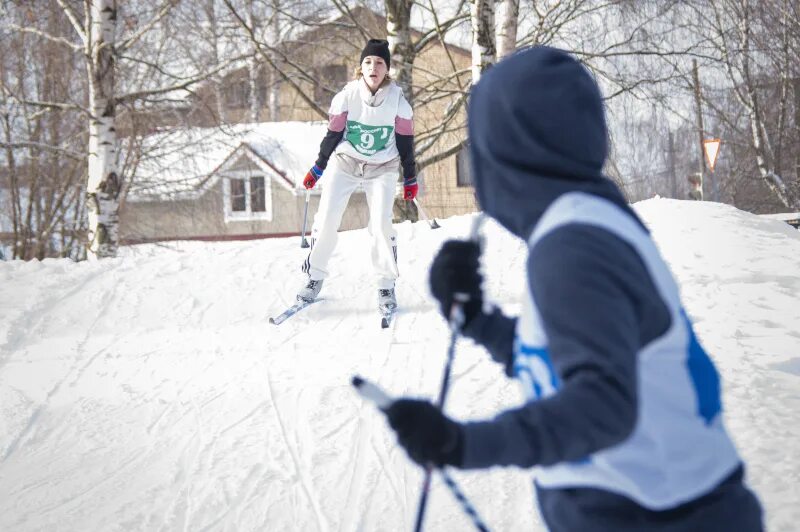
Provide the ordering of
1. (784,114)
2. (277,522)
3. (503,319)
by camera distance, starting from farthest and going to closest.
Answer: (784,114) → (277,522) → (503,319)

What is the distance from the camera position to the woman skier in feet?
21.6

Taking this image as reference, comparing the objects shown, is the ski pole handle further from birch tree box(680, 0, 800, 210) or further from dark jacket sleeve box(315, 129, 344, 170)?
birch tree box(680, 0, 800, 210)

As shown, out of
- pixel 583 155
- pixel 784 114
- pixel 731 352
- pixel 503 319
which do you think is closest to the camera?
pixel 583 155

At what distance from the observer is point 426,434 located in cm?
118

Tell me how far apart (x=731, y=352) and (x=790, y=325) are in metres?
0.81

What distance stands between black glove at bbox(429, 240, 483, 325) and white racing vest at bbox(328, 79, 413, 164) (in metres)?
5.03

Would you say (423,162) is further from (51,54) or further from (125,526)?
(125,526)

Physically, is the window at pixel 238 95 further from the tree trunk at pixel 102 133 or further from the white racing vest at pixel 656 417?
the white racing vest at pixel 656 417

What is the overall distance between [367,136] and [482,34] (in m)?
3.82

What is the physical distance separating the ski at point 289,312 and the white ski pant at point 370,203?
0.52m

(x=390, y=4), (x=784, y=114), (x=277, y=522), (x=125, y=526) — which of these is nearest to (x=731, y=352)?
(x=277, y=522)

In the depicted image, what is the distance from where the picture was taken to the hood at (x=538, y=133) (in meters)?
1.32

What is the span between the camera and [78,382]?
5902mm

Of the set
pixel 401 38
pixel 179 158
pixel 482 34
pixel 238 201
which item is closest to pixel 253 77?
pixel 179 158
